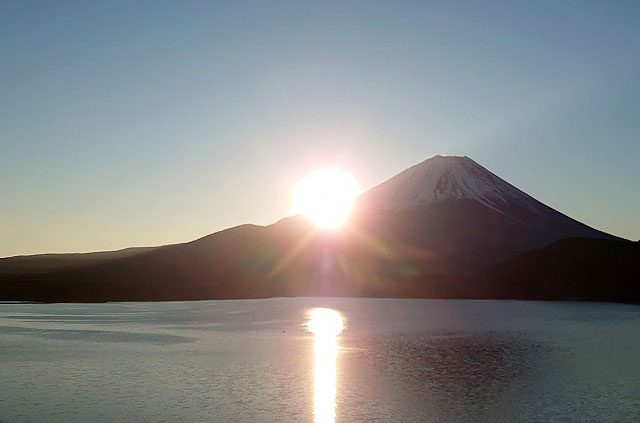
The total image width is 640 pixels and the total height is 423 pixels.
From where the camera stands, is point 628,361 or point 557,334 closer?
point 628,361

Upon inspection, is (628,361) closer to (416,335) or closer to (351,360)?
(351,360)

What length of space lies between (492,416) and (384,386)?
405 inches

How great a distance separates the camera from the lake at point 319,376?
33.1 meters

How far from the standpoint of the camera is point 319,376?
46031 mm

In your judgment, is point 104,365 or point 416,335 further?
point 416,335

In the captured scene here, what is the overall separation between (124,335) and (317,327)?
92.6ft

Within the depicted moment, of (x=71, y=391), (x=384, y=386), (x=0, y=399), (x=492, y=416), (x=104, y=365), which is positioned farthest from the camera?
(x=104, y=365)

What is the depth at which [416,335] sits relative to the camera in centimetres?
8106

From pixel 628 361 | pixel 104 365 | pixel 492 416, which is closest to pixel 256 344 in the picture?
pixel 104 365

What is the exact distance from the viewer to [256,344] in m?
69.1

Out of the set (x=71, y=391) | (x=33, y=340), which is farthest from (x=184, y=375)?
(x=33, y=340)

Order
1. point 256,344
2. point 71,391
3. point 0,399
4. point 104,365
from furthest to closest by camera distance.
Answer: point 256,344 < point 104,365 < point 71,391 < point 0,399

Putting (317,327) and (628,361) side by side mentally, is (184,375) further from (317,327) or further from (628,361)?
(317,327)

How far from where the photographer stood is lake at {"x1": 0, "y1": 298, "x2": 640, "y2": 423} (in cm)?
3312
